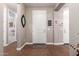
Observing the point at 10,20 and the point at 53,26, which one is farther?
the point at 53,26

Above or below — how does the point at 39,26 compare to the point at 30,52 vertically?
above

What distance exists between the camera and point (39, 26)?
14.7ft

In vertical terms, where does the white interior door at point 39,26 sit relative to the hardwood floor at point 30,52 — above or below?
above

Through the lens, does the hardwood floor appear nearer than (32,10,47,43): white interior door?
Yes

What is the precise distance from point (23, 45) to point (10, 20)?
1.20 meters

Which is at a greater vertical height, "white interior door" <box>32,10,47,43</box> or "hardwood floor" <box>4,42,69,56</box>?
"white interior door" <box>32,10,47,43</box>

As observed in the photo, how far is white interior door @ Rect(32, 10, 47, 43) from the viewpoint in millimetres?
4359

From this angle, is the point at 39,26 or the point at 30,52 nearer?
the point at 30,52

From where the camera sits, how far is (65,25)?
496 cm

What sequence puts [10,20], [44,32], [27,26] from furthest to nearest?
[44,32] < [27,26] < [10,20]

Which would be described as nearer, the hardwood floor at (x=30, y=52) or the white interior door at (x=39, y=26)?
the hardwood floor at (x=30, y=52)

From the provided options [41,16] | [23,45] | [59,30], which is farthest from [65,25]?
[23,45]

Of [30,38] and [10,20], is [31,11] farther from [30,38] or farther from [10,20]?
[10,20]

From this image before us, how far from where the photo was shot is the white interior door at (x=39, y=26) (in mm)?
4359
